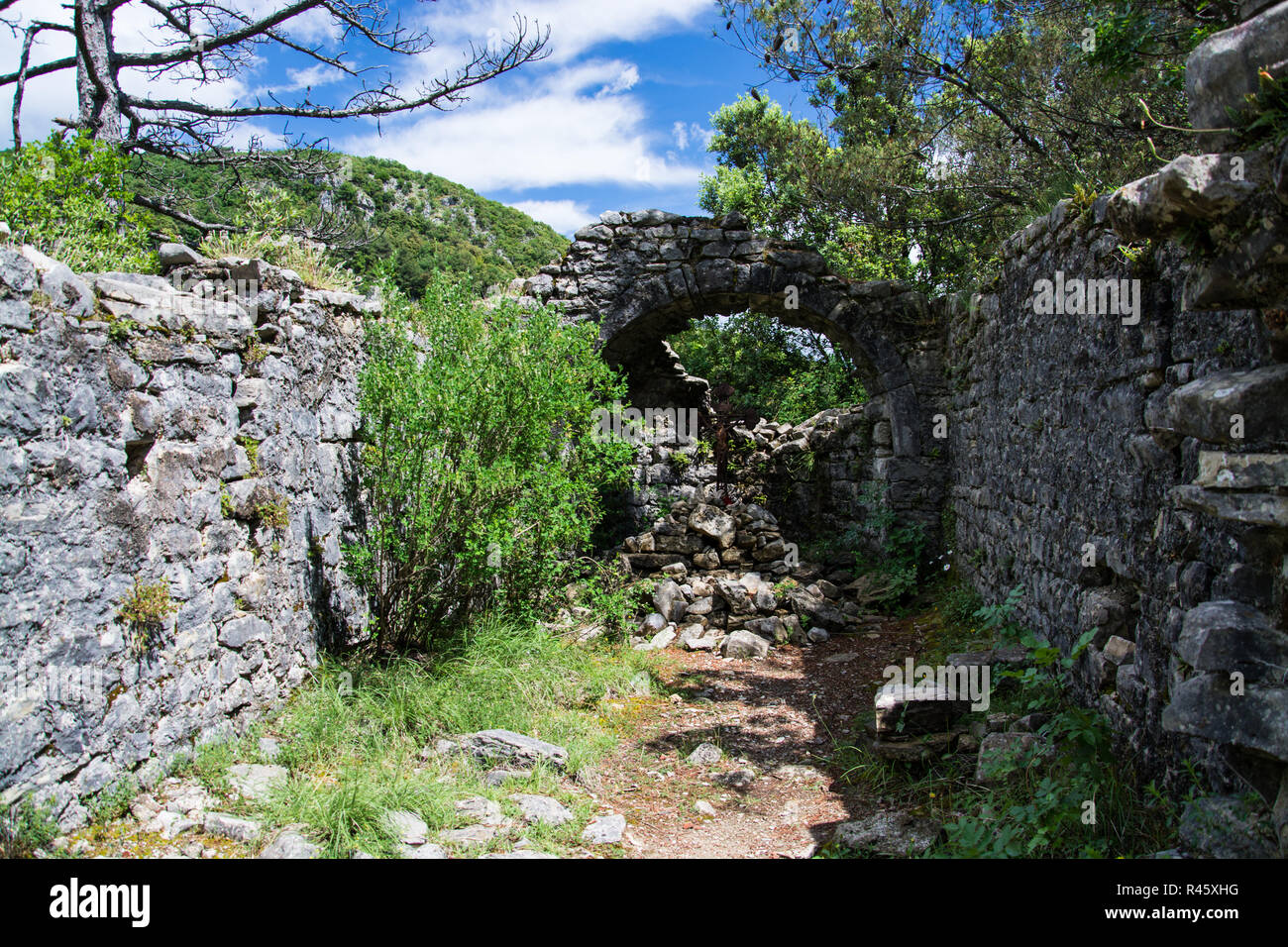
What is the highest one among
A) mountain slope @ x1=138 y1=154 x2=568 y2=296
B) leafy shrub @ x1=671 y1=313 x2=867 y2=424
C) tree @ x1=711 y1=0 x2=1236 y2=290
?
mountain slope @ x1=138 y1=154 x2=568 y2=296

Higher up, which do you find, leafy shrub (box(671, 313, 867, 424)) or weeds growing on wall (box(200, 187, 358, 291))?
leafy shrub (box(671, 313, 867, 424))

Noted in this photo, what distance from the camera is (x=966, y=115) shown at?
10062 millimetres

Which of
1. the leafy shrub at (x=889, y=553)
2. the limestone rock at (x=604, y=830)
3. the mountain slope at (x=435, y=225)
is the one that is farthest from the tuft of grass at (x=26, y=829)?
the mountain slope at (x=435, y=225)

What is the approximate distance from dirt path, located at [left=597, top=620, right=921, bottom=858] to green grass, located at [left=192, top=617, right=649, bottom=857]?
0.97 feet

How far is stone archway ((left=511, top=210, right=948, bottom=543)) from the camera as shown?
845cm

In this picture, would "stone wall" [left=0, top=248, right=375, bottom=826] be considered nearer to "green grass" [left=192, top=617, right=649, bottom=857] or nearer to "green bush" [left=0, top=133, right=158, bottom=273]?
"green grass" [left=192, top=617, right=649, bottom=857]

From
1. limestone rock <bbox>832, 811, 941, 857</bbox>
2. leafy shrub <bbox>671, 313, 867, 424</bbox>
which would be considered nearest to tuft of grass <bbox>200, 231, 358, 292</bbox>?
limestone rock <bbox>832, 811, 941, 857</bbox>

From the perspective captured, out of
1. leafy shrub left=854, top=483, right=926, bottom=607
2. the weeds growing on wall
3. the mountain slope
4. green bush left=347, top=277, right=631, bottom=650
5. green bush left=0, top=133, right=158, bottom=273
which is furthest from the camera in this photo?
the mountain slope

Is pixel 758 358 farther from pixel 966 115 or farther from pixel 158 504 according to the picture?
pixel 158 504

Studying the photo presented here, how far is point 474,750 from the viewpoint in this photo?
12.4 ft

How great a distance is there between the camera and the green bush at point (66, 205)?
399 cm

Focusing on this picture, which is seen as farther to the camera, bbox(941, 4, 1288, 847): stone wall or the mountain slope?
the mountain slope

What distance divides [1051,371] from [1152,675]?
6.83 feet

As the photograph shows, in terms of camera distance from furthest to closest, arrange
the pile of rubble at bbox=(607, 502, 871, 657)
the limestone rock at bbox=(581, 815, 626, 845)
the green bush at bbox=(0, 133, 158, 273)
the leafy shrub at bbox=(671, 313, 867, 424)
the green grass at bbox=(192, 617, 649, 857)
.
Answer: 1. the leafy shrub at bbox=(671, 313, 867, 424)
2. the pile of rubble at bbox=(607, 502, 871, 657)
3. the green bush at bbox=(0, 133, 158, 273)
4. the limestone rock at bbox=(581, 815, 626, 845)
5. the green grass at bbox=(192, 617, 649, 857)
